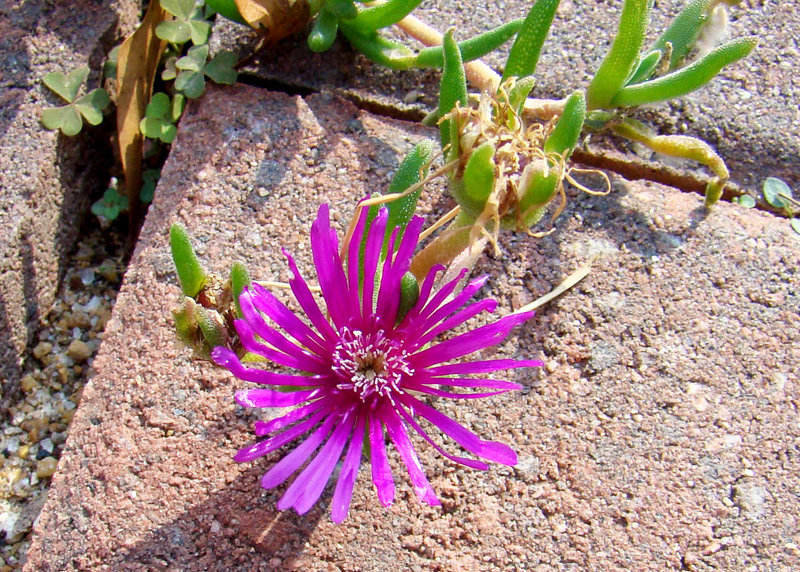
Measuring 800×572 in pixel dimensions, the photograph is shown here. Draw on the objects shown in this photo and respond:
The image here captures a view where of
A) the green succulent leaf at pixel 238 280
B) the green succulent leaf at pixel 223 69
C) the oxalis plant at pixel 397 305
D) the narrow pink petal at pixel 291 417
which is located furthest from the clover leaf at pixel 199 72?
the narrow pink petal at pixel 291 417

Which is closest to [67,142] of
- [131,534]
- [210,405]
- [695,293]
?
[210,405]

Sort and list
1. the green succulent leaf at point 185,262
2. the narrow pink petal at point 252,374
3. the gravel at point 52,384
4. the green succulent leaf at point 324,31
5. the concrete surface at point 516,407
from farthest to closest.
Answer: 1. the green succulent leaf at point 324,31
2. the gravel at point 52,384
3. the concrete surface at point 516,407
4. the green succulent leaf at point 185,262
5. the narrow pink petal at point 252,374

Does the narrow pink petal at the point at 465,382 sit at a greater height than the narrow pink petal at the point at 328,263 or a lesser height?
lesser

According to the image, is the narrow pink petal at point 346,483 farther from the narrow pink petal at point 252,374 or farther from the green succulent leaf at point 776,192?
the green succulent leaf at point 776,192

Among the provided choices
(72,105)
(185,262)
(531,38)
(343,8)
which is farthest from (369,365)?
(72,105)

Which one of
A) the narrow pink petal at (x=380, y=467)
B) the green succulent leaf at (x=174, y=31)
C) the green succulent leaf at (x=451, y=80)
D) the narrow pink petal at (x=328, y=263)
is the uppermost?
the green succulent leaf at (x=451, y=80)

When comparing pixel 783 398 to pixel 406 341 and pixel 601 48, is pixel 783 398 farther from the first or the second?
pixel 601 48

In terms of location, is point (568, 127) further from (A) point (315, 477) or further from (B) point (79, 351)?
(B) point (79, 351)

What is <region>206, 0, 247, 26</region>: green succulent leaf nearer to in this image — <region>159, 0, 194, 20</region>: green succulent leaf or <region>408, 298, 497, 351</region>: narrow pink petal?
<region>159, 0, 194, 20</region>: green succulent leaf
